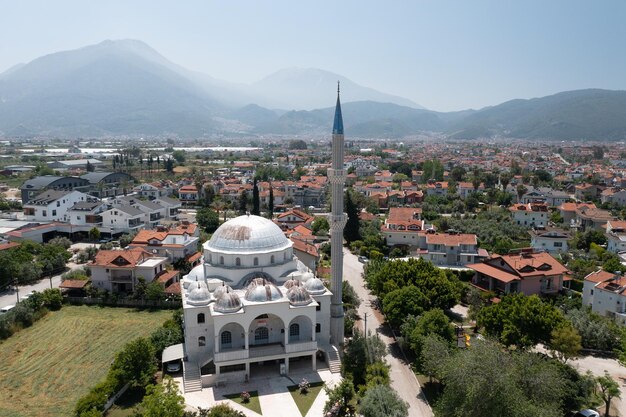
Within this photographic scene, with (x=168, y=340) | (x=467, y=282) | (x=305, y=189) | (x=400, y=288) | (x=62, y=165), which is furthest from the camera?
(x=62, y=165)

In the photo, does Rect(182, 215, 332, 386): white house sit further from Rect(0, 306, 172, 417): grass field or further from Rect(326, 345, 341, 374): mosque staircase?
Rect(0, 306, 172, 417): grass field

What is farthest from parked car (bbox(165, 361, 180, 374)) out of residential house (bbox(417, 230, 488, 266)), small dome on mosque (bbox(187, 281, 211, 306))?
residential house (bbox(417, 230, 488, 266))

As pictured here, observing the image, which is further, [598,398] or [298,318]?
[298,318]

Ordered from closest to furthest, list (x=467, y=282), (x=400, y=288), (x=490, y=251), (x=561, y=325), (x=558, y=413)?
(x=558, y=413)
(x=561, y=325)
(x=400, y=288)
(x=467, y=282)
(x=490, y=251)

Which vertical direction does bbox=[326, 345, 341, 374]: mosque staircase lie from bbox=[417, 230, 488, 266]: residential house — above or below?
below

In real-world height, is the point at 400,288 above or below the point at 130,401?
above

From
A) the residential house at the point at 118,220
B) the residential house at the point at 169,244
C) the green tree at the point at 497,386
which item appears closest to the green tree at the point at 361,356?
the green tree at the point at 497,386

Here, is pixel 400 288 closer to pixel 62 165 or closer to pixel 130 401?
pixel 130 401

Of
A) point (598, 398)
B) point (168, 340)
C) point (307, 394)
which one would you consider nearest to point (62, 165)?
point (168, 340)
